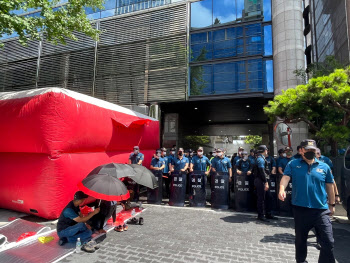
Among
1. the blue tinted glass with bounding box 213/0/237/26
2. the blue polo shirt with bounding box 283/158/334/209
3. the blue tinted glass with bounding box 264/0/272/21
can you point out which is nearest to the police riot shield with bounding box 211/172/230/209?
the blue polo shirt with bounding box 283/158/334/209

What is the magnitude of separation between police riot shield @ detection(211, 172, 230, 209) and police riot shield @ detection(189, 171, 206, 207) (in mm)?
353

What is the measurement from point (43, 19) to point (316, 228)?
9.29 metres

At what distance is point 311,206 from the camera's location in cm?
310

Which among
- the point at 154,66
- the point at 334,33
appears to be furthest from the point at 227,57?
the point at 334,33

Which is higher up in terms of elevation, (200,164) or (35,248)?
(200,164)

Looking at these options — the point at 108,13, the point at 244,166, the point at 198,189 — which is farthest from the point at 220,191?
the point at 108,13

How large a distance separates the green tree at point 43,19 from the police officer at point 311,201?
7.96 metres

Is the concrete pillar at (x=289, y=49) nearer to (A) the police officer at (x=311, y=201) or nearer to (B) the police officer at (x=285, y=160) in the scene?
(B) the police officer at (x=285, y=160)

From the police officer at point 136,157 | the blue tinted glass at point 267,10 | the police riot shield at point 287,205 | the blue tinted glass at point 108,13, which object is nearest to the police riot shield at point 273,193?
the police riot shield at point 287,205

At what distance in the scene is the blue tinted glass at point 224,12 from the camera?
14742 millimetres

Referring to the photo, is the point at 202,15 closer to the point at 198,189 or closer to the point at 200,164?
the point at 200,164

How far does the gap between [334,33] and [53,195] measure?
1680cm

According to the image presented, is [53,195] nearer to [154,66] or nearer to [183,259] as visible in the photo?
[183,259]

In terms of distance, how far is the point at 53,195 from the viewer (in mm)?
5520
